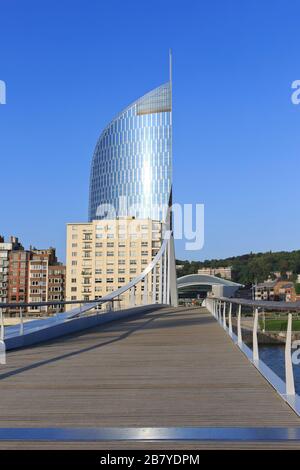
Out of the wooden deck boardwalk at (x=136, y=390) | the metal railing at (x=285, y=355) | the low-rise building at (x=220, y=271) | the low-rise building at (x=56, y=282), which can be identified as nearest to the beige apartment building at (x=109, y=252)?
the low-rise building at (x=56, y=282)

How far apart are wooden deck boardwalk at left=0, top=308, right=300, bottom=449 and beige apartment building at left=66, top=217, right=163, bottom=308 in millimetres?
91642

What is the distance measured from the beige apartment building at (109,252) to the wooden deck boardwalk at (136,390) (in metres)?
91.6

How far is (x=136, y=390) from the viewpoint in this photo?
4.91 metres

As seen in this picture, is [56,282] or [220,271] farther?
[220,271]

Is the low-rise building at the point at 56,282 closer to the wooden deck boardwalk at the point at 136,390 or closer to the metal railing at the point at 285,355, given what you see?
the wooden deck boardwalk at the point at 136,390

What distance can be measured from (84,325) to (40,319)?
2.61 m

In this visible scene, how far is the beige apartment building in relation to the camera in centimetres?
9969

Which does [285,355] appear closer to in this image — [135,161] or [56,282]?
[56,282]

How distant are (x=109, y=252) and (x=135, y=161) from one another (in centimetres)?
2433

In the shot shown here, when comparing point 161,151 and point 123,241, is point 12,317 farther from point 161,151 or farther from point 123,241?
point 161,151

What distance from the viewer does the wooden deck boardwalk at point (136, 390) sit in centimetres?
370

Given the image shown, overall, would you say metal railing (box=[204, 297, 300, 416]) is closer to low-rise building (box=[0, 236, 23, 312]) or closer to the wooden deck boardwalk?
the wooden deck boardwalk

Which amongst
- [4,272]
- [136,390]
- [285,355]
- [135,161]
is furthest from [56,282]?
[285,355]
